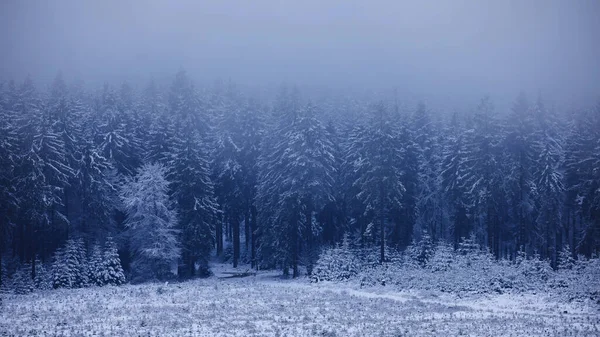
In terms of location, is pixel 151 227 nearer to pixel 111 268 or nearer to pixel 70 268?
pixel 111 268

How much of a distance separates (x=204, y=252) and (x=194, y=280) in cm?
305

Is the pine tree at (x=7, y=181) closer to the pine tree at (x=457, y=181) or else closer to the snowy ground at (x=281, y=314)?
the snowy ground at (x=281, y=314)

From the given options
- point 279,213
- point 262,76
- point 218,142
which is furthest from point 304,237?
point 262,76

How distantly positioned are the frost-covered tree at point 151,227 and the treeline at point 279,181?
0.40ft

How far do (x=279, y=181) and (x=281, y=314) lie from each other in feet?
66.7

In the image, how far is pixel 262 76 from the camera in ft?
608

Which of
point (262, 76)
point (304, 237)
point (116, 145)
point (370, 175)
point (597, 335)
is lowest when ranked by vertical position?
point (597, 335)

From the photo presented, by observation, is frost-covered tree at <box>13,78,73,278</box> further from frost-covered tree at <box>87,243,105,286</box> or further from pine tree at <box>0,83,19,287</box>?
frost-covered tree at <box>87,243,105,286</box>

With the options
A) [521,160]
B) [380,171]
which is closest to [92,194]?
[380,171]

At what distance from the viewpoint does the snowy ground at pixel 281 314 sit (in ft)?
70.0

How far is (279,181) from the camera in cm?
4481

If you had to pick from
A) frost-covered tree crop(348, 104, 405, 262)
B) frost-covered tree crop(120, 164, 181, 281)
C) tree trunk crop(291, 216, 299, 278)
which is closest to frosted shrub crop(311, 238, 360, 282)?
tree trunk crop(291, 216, 299, 278)

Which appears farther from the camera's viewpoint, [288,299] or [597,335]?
[288,299]

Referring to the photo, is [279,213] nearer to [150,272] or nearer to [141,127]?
[150,272]
